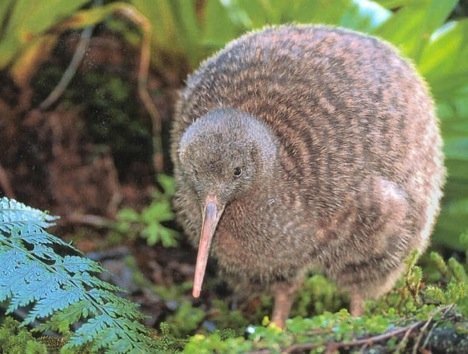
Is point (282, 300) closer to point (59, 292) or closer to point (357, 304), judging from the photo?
point (357, 304)

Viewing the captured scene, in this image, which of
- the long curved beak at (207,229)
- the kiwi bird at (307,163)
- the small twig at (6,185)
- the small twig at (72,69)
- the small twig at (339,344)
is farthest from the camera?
the small twig at (72,69)

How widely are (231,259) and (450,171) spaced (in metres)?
1.11

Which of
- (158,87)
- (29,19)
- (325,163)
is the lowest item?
(158,87)

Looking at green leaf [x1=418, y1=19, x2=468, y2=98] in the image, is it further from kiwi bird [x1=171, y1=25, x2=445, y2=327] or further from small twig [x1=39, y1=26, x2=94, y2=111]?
small twig [x1=39, y1=26, x2=94, y2=111]

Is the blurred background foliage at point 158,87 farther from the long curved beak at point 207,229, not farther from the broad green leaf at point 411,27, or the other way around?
the long curved beak at point 207,229

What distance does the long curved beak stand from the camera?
2.16m

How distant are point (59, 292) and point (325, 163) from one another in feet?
3.12

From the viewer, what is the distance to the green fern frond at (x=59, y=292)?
5.57 feet

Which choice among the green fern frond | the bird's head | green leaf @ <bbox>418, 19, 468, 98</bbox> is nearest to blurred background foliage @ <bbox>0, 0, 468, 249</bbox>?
green leaf @ <bbox>418, 19, 468, 98</bbox>

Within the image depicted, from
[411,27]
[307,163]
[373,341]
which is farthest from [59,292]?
[411,27]

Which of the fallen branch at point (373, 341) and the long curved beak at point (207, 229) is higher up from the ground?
the fallen branch at point (373, 341)

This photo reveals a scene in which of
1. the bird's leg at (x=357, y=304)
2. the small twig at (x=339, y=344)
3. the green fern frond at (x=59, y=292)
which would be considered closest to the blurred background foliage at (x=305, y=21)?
the bird's leg at (x=357, y=304)

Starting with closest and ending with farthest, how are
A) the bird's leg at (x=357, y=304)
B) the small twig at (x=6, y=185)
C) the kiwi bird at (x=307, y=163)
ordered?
the kiwi bird at (x=307, y=163) → the bird's leg at (x=357, y=304) → the small twig at (x=6, y=185)

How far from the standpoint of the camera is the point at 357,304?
2.64m
